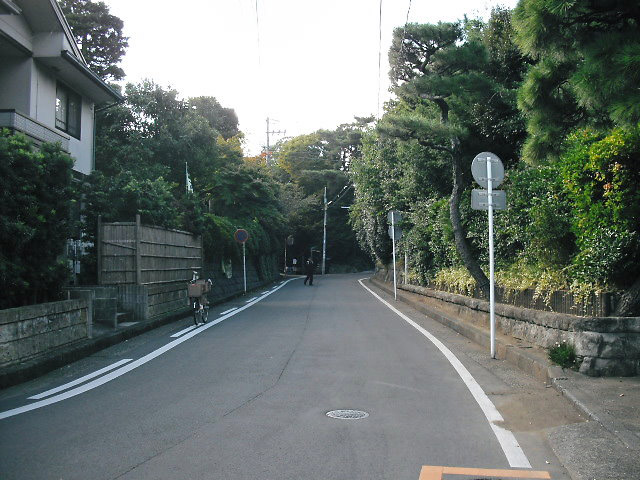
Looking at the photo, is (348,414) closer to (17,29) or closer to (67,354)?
(67,354)

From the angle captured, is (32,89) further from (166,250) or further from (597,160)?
(597,160)

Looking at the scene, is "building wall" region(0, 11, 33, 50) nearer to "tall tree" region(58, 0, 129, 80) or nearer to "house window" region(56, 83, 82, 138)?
"house window" region(56, 83, 82, 138)

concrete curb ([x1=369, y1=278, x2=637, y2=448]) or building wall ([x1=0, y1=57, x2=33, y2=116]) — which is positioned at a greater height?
building wall ([x1=0, y1=57, x2=33, y2=116])

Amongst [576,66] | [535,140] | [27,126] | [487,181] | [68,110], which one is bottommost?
[487,181]

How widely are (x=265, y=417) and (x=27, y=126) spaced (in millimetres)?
12616

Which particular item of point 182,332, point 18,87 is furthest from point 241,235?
point 182,332

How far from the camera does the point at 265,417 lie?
572 centimetres

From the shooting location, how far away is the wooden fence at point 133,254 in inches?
555

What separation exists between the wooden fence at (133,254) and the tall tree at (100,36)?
19.7 metres

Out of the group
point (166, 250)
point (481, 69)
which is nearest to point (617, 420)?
point (481, 69)

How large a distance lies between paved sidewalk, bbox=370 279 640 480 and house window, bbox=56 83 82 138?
1578 centimetres

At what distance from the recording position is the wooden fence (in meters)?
14.1

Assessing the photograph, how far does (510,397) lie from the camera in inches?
261

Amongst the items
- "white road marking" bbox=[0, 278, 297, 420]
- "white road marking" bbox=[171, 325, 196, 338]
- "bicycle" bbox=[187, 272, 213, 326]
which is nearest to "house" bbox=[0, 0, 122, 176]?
"bicycle" bbox=[187, 272, 213, 326]
